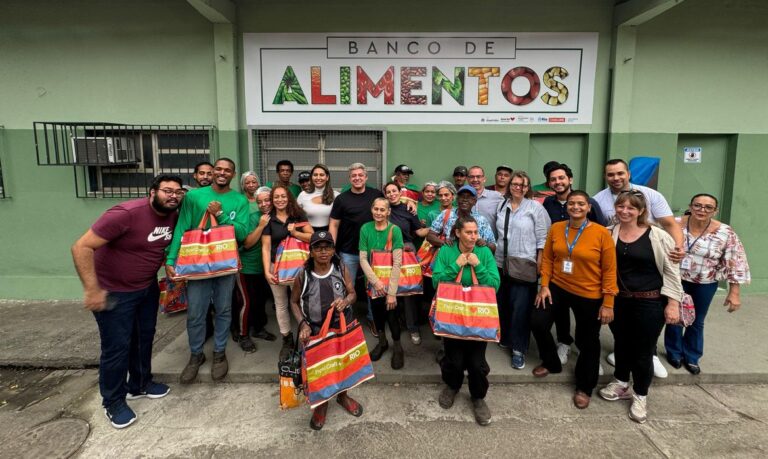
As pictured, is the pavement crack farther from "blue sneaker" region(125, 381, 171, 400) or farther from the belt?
"blue sneaker" region(125, 381, 171, 400)

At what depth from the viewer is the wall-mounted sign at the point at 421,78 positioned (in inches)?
236

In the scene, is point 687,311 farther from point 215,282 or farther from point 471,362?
point 215,282

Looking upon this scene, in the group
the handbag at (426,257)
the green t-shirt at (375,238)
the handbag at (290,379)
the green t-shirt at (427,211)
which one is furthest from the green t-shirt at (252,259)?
the green t-shirt at (427,211)

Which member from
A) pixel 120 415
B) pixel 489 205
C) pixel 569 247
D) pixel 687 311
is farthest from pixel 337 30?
pixel 687 311

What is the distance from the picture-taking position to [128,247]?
10.1 feet

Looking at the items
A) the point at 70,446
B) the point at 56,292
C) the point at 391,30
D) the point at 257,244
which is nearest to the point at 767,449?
the point at 257,244

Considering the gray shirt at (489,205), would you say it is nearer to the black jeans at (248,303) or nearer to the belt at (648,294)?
the belt at (648,294)

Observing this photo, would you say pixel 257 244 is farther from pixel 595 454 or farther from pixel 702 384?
pixel 702 384

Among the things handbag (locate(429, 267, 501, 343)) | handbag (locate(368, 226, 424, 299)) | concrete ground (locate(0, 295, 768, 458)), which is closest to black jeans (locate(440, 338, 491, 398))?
handbag (locate(429, 267, 501, 343))

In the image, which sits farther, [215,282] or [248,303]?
[248,303]

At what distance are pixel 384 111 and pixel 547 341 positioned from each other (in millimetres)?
4205

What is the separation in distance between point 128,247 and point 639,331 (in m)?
4.28

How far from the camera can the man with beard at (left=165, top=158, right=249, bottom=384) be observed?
3.51m

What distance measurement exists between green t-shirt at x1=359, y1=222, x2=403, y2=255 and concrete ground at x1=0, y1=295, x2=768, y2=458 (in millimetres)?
1250
